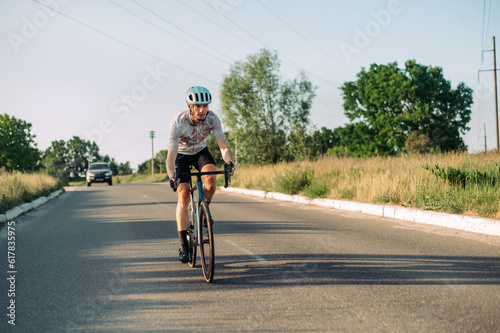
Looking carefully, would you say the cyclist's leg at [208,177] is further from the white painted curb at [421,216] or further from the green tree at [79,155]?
the green tree at [79,155]

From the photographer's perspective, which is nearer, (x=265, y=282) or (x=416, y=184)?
(x=265, y=282)

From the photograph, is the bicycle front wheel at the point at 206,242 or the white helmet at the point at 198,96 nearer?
the bicycle front wheel at the point at 206,242

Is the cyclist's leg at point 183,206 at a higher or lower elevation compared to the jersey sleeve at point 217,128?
lower

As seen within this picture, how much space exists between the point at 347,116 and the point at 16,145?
53130 mm

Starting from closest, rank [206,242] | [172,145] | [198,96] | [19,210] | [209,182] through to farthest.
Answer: [206,242]
[198,96]
[172,145]
[209,182]
[19,210]

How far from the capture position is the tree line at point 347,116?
32.9 metres

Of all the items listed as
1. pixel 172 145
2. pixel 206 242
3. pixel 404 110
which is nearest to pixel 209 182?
pixel 172 145

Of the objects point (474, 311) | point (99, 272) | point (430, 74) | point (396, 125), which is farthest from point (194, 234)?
point (430, 74)

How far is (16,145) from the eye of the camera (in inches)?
2692

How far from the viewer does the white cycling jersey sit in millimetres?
4832

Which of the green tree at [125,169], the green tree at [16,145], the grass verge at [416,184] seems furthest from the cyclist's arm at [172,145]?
the green tree at [125,169]

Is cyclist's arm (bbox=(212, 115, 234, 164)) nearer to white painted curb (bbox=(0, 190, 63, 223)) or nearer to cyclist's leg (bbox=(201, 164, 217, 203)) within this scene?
cyclist's leg (bbox=(201, 164, 217, 203))

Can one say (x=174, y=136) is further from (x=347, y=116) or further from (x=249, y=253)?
(x=347, y=116)

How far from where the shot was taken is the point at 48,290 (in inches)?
170
